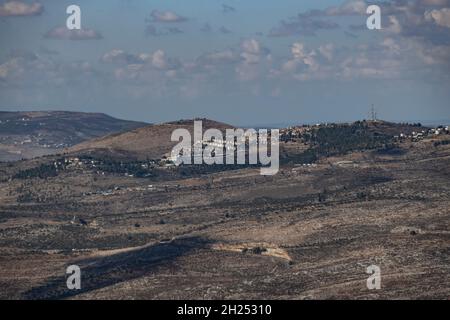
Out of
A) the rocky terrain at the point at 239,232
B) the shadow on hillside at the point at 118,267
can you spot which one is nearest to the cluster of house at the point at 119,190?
the rocky terrain at the point at 239,232

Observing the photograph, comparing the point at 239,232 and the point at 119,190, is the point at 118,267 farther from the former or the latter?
the point at 119,190

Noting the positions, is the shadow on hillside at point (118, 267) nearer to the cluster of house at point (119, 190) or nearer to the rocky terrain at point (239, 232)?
the rocky terrain at point (239, 232)

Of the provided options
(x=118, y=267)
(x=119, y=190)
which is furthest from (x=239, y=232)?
(x=119, y=190)

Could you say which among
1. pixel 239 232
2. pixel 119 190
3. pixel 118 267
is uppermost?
pixel 119 190

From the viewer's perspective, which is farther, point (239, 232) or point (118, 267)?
point (239, 232)
